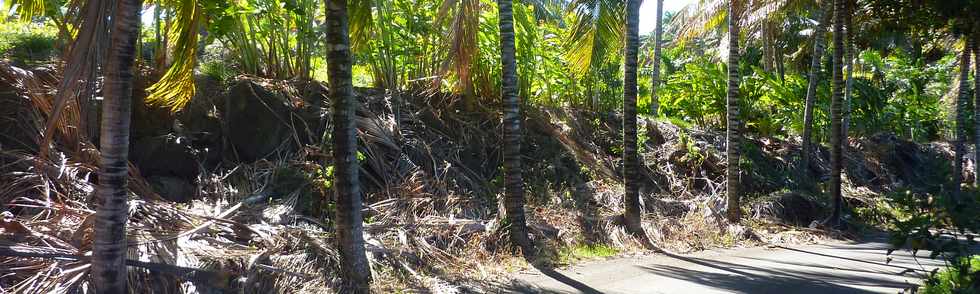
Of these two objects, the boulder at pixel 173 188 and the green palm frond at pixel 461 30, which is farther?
the boulder at pixel 173 188

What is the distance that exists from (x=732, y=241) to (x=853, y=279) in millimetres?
3520

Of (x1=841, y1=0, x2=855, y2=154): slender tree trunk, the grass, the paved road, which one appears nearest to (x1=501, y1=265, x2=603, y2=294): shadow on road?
the paved road

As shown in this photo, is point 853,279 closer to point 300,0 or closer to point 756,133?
point 300,0

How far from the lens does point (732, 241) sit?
533 inches

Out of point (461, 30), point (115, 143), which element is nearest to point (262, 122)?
point (461, 30)

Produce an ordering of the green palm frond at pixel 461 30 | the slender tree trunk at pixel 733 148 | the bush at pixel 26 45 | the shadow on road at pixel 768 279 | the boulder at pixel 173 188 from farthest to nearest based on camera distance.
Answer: the slender tree trunk at pixel 733 148 < the bush at pixel 26 45 < the boulder at pixel 173 188 < the green palm frond at pixel 461 30 < the shadow on road at pixel 768 279

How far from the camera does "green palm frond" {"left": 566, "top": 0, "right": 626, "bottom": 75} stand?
12945 millimetres

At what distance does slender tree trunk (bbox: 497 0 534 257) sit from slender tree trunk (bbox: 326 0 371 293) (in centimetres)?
293

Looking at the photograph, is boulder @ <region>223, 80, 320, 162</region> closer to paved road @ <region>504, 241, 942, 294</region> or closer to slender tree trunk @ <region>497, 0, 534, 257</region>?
slender tree trunk @ <region>497, 0, 534, 257</region>

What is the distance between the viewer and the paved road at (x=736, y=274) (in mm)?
9188

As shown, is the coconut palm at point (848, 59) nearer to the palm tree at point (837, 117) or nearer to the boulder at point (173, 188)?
the palm tree at point (837, 117)

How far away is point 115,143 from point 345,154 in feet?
8.46

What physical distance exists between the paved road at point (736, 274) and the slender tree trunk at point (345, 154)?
6.42 feet

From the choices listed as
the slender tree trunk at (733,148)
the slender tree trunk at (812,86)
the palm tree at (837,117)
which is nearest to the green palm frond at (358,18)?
the slender tree trunk at (733,148)
